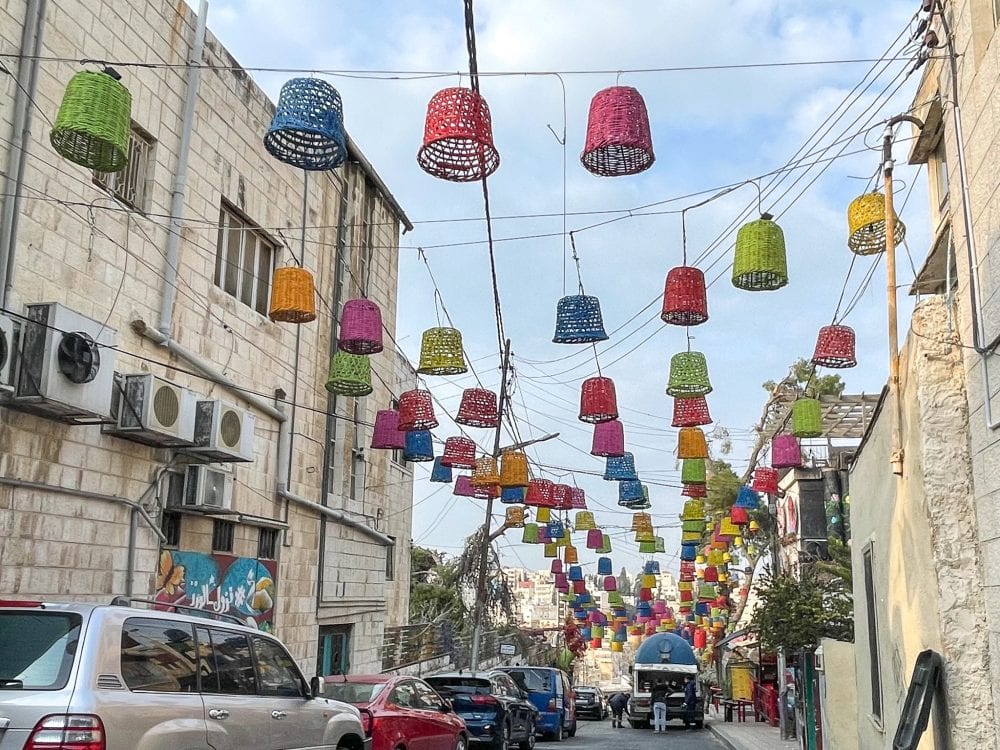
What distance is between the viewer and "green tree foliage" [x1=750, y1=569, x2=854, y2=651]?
860 inches

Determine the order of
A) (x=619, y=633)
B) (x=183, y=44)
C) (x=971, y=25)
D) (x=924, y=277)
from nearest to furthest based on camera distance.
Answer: (x=971, y=25) → (x=924, y=277) → (x=183, y=44) → (x=619, y=633)

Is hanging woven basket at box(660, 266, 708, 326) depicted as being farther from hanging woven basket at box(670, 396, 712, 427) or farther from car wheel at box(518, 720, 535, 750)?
car wheel at box(518, 720, 535, 750)

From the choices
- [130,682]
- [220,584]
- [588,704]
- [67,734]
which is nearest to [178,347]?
[220,584]

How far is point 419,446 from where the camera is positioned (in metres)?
16.5

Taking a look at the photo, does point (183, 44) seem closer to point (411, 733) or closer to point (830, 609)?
point (411, 733)

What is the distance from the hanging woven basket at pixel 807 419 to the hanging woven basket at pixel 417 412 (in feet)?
20.2

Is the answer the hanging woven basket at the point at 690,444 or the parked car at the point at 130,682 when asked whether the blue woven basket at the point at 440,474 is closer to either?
the hanging woven basket at the point at 690,444

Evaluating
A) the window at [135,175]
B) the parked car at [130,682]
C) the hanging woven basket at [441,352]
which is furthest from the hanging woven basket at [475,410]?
the parked car at [130,682]

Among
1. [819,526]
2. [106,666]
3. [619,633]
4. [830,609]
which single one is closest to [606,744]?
[830,609]

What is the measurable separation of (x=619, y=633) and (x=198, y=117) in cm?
4107

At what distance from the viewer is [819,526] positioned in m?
31.8

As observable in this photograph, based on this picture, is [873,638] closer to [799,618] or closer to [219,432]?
[219,432]

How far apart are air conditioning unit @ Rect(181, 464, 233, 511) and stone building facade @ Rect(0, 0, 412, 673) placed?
31mm

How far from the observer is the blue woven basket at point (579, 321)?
39.9ft
